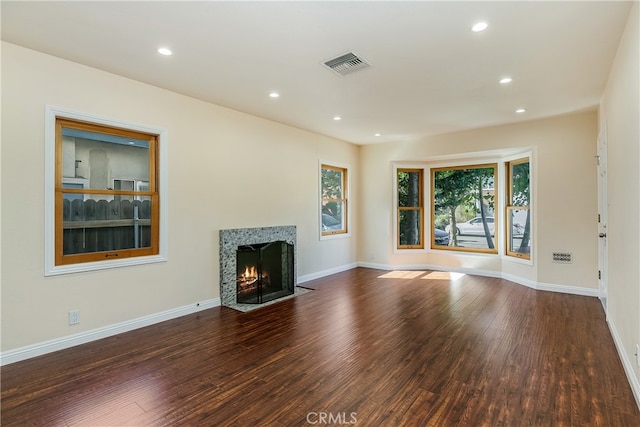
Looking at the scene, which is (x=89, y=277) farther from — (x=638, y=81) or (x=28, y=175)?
(x=638, y=81)

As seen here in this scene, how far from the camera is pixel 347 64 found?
317 centimetres

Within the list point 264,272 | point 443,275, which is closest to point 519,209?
point 443,275

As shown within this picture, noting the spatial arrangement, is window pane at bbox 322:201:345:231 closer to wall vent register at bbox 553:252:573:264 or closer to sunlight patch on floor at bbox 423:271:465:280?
sunlight patch on floor at bbox 423:271:465:280

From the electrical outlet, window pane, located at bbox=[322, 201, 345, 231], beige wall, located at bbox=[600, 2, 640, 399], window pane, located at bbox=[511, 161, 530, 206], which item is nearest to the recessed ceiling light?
beige wall, located at bbox=[600, 2, 640, 399]

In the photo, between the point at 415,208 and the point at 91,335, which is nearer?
the point at 91,335

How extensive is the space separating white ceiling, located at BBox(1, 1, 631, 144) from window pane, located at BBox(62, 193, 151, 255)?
1421 mm

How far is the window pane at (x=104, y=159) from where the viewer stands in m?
3.30

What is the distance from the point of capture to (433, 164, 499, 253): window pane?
21.2 feet

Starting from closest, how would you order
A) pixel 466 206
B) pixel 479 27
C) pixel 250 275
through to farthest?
pixel 479 27 → pixel 250 275 → pixel 466 206

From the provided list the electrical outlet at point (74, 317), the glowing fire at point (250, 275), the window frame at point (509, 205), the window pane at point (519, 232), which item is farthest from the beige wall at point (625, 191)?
the electrical outlet at point (74, 317)

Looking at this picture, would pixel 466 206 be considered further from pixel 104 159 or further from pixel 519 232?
pixel 104 159

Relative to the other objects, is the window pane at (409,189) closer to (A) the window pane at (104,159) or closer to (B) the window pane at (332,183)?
(B) the window pane at (332,183)

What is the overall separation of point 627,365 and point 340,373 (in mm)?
2340

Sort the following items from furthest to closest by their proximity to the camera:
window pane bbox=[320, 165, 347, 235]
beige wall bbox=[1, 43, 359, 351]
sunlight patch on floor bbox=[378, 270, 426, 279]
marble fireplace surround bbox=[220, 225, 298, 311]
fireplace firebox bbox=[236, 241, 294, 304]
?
window pane bbox=[320, 165, 347, 235] → sunlight patch on floor bbox=[378, 270, 426, 279] → fireplace firebox bbox=[236, 241, 294, 304] → marble fireplace surround bbox=[220, 225, 298, 311] → beige wall bbox=[1, 43, 359, 351]
